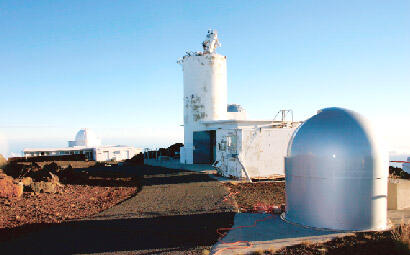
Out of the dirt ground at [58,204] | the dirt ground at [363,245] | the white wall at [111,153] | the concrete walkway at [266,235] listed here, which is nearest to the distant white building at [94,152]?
the white wall at [111,153]

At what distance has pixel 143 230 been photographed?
9492 mm

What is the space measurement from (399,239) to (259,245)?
318 cm

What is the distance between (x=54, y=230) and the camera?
386 inches

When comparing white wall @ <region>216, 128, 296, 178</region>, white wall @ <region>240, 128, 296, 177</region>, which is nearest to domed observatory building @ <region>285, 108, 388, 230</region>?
white wall @ <region>216, 128, 296, 178</region>

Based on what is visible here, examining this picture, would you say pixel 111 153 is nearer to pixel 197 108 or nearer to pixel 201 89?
pixel 197 108

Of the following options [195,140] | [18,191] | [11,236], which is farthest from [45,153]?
[11,236]

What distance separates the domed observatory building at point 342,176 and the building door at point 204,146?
2006 cm

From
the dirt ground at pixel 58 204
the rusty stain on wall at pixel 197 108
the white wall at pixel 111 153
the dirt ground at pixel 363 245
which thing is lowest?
the dirt ground at pixel 58 204

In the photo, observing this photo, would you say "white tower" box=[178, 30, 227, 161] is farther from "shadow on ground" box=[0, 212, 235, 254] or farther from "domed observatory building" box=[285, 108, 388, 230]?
"domed observatory building" box=[285, 108, 388, 230]

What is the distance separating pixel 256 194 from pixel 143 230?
716 centimetres

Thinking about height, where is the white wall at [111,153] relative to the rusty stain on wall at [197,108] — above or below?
below

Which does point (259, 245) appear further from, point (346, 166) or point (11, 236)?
point (11, 236)

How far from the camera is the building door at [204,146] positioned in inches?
1161

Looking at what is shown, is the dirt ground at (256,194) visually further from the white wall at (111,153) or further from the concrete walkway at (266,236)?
the white wall at (111,153)
